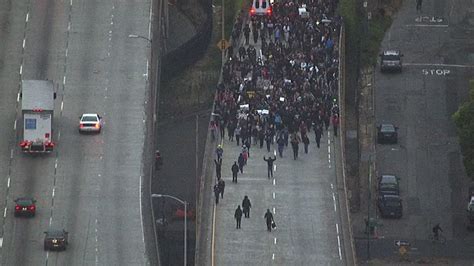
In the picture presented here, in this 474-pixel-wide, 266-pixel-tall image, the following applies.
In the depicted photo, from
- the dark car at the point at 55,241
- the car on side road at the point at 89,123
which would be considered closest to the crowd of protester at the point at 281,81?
the car on side road at the point at 89,123

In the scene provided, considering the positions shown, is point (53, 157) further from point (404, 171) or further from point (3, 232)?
point (404, 171)

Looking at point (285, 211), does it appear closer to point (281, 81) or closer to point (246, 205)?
point (246, 205)

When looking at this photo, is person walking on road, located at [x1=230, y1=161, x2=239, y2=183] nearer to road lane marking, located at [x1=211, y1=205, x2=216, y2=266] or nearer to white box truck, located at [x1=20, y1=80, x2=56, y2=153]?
road lane marking, located at [x1=211, y1=205, x2=216, y2=266]

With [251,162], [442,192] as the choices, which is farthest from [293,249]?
[442,192]

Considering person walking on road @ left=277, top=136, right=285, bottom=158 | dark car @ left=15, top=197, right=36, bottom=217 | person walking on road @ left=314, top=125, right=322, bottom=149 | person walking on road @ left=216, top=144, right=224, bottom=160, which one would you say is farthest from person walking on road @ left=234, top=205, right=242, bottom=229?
dark car @ left=15, top=197, right=36, bottom=217

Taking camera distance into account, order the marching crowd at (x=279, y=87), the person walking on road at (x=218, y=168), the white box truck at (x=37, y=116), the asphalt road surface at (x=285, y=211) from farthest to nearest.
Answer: the marching crowd at (x=279, y=87), the white box truck at (x=37, y=116), the person walking on road at (x=218, y=168), the asphalt road surface at (x=285, y=211)

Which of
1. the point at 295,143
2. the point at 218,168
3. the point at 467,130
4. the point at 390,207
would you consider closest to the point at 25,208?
the point at 218,168

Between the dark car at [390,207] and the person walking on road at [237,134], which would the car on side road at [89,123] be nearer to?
the person walking on road at [237,134]
